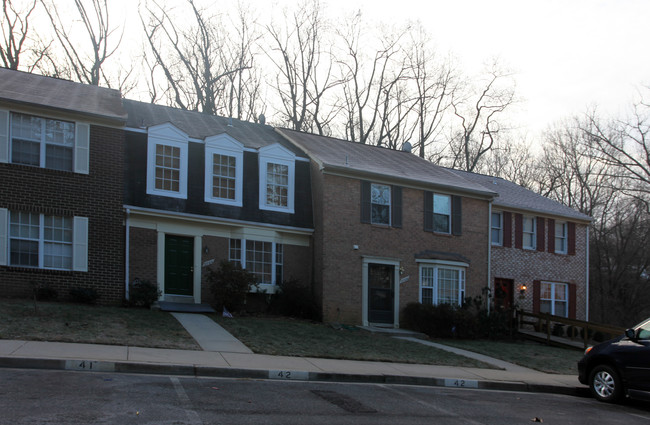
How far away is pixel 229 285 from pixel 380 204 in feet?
21.3

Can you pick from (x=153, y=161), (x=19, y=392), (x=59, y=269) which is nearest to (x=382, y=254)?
(x=153, y=161)

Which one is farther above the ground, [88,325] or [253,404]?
[88,325]

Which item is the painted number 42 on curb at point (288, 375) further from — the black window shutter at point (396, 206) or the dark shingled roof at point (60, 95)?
the black window shutter at point (396, 206)

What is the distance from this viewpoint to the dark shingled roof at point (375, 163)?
826 inches

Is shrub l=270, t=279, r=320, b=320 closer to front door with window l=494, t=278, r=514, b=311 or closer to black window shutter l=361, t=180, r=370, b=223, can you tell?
black window shutter l=361, t=180, r=370, b=223

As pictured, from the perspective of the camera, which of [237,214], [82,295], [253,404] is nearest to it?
[253,404]

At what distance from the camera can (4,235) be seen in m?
16.0

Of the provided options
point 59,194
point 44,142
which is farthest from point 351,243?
point 44,142

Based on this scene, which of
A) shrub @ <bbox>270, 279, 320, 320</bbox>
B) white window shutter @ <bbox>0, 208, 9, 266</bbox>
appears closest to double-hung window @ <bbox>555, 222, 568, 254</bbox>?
shrub @ <bbox>270, 279, 320, 320</bbox>

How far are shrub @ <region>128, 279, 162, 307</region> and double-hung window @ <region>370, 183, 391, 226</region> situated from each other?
7778mm

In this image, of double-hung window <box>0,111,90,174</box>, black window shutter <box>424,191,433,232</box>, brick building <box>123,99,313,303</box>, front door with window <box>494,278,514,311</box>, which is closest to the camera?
double-hung window <box>0,111,90,174</box>

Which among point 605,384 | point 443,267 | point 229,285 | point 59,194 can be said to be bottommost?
point 605,384

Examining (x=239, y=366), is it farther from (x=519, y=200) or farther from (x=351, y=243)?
(x=519, y=200)

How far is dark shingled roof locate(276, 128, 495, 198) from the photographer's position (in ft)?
68.8
